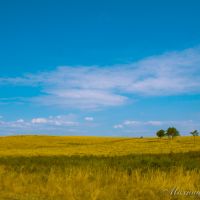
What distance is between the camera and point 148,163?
71.8 ft

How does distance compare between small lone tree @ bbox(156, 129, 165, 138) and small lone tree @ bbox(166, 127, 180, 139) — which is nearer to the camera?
small lone tree @ bbox(166, 127, 180, 139)

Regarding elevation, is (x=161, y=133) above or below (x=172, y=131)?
below

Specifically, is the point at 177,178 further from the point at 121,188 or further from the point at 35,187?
the point at 35,187

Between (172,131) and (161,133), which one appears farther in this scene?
(161,133)

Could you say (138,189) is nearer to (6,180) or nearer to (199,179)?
(199,179)

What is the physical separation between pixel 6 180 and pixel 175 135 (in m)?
105

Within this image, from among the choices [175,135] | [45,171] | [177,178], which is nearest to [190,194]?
[177,178]

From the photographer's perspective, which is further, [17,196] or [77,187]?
[77,187]

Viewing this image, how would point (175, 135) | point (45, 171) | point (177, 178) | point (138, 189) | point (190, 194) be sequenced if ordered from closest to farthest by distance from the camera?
point (190, 194), point (138, 189), point (177, 178), point (45, 171), point (175, 135)

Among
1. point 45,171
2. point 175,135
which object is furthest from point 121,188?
point 175,135

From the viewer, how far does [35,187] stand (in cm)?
1348

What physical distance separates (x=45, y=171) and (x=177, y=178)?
21.1 feet

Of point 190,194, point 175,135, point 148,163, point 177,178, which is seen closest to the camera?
point 190,194

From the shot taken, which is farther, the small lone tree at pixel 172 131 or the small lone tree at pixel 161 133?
the small lone tree at pixel 161 133
